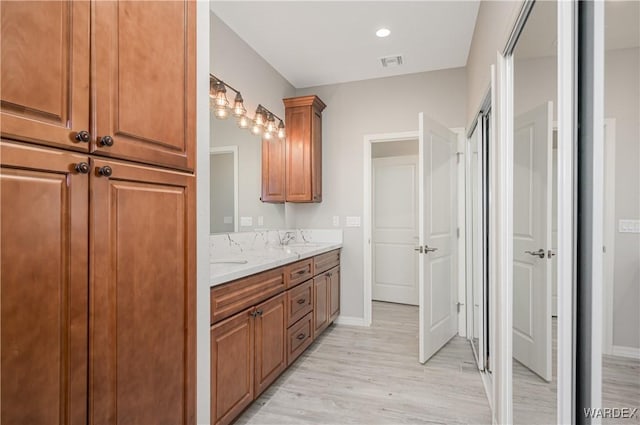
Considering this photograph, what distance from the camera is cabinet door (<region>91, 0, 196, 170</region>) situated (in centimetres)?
85

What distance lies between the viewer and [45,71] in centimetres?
72

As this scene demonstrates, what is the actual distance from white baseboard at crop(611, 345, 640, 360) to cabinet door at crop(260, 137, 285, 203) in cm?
299

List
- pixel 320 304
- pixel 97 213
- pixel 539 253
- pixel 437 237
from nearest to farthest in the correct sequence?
1. pixel 97 213
2. pixel 539 253
3. pixel 437 237
4. pixel 320 304

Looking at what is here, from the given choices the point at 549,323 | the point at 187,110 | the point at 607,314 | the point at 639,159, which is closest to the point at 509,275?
the point at 549,323

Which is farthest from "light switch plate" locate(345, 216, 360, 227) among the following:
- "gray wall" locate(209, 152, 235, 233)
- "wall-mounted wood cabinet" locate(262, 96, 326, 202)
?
"gray wall" locate(209, 152, 235, 233)

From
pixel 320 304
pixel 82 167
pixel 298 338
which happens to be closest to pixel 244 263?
pixel 298 338

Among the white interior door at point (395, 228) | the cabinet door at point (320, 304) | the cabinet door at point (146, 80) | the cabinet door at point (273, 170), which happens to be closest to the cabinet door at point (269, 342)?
the cabinet door at point (320, 304)

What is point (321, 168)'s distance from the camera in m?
3.96

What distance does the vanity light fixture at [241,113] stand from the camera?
252 centimetres

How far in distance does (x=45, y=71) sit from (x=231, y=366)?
1.58 m

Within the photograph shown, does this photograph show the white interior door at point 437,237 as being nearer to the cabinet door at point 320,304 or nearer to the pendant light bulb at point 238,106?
the cabinet door at point 320,304

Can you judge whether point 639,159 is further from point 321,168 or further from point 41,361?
point 321,168

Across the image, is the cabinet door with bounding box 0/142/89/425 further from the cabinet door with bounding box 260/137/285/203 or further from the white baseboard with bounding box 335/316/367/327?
the white baseboard with bounding box 335/316/367/327

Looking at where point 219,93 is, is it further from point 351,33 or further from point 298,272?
point 298,272
